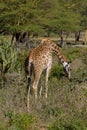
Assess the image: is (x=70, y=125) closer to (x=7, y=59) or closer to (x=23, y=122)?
(x=23, y=122)

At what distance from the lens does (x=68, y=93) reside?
9852 mm

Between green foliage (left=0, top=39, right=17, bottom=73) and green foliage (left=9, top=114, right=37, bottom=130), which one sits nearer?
green foliage (left=9, top=114, right=37, bottom=130)

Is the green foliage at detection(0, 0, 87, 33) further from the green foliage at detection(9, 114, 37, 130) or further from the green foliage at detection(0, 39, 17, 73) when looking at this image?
the green foliage at detection(9, 114, 37, 130)

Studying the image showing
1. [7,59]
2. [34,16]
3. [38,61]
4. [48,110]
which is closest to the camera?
[48,110]

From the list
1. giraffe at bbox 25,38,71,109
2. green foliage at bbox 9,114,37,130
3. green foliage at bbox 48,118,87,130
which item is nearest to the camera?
green foliage at bbox 48,118,87,130

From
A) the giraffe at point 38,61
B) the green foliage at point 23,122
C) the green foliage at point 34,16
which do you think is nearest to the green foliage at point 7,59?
the giraffe at point 38,61

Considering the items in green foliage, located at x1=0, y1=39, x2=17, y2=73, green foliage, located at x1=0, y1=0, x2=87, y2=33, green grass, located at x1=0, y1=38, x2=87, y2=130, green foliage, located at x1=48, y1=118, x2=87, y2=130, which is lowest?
green foliage, located at x1=0, y1=0, x2=87, y2=33

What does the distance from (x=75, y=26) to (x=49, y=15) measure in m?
3.52

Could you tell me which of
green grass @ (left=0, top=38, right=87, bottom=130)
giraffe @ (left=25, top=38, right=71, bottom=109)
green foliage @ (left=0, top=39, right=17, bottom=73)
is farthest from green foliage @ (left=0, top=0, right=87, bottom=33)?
green grass @ (left=0, top=38, right=87, bottom=130)

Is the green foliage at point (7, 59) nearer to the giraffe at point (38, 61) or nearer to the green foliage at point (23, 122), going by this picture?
the giraffe at point (38, 61)

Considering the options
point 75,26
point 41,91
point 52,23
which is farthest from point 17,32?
point 41,91

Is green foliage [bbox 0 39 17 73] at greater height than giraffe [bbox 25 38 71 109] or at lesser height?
lesser

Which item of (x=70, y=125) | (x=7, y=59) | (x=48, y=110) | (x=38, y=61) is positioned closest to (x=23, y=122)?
(x=70, y=125)

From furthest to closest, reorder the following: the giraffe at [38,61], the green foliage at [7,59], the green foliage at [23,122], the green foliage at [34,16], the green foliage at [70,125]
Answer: the green foliage at [34,16], the green foliage at [7,59], the giraffe at [38,61], the green foliage at [23,122], the green foliage at [70,125]
